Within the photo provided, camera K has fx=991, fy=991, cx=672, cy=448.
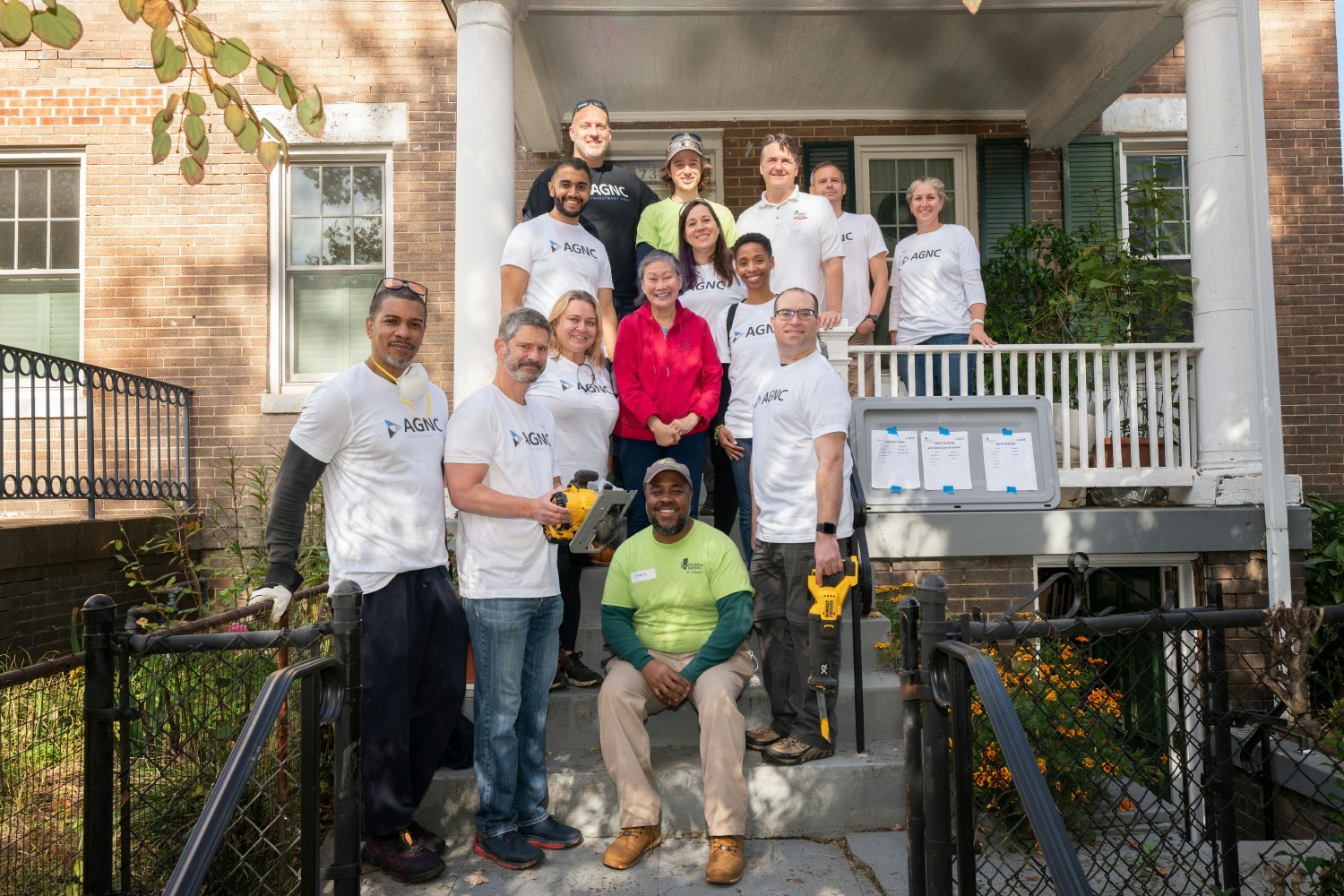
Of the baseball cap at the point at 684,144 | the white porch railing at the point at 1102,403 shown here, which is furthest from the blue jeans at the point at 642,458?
the white porch railing at the point at 1102,403

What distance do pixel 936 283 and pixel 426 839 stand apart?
4855mm

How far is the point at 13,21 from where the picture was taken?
2328mm

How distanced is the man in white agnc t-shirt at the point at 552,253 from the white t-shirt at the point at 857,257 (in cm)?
237

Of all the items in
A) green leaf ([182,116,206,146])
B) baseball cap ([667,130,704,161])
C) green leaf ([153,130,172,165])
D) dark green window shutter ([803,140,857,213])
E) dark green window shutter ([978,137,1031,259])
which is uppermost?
dark green window shutter ([803,140,857,213])

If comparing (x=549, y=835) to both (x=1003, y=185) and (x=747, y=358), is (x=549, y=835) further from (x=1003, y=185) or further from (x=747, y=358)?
(x=1003, y=185)

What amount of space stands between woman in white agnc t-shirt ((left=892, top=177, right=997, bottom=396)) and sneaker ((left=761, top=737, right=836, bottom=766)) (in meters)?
3.13

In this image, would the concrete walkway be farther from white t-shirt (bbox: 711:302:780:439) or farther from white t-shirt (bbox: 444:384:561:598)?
white t-shirt (bbox: 711:302:780:439)

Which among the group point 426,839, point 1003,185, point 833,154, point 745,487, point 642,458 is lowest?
point 426,839

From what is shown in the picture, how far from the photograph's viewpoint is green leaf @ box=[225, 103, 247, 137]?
2770mm

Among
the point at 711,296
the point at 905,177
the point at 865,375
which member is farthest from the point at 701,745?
the point at 905,177

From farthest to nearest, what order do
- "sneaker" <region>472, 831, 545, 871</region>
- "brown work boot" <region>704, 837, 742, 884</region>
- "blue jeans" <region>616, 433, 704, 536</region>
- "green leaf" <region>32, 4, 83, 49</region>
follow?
"blue jeans" <region>616, 433, 704, 536</region>, "sneaker" <region>472, 831, 545, 871</region>, "brown work boot" <region>704, 837, 742, 884</region>, "green leaf" <region>32, 4, 83, 49</region>

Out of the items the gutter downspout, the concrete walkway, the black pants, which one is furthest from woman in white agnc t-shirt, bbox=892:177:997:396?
the black pants

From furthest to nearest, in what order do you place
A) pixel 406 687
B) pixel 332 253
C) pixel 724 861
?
1. pixel 332 253
2. pixel 724 861
3. pixel 406 687

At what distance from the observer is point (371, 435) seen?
3.55 meters
